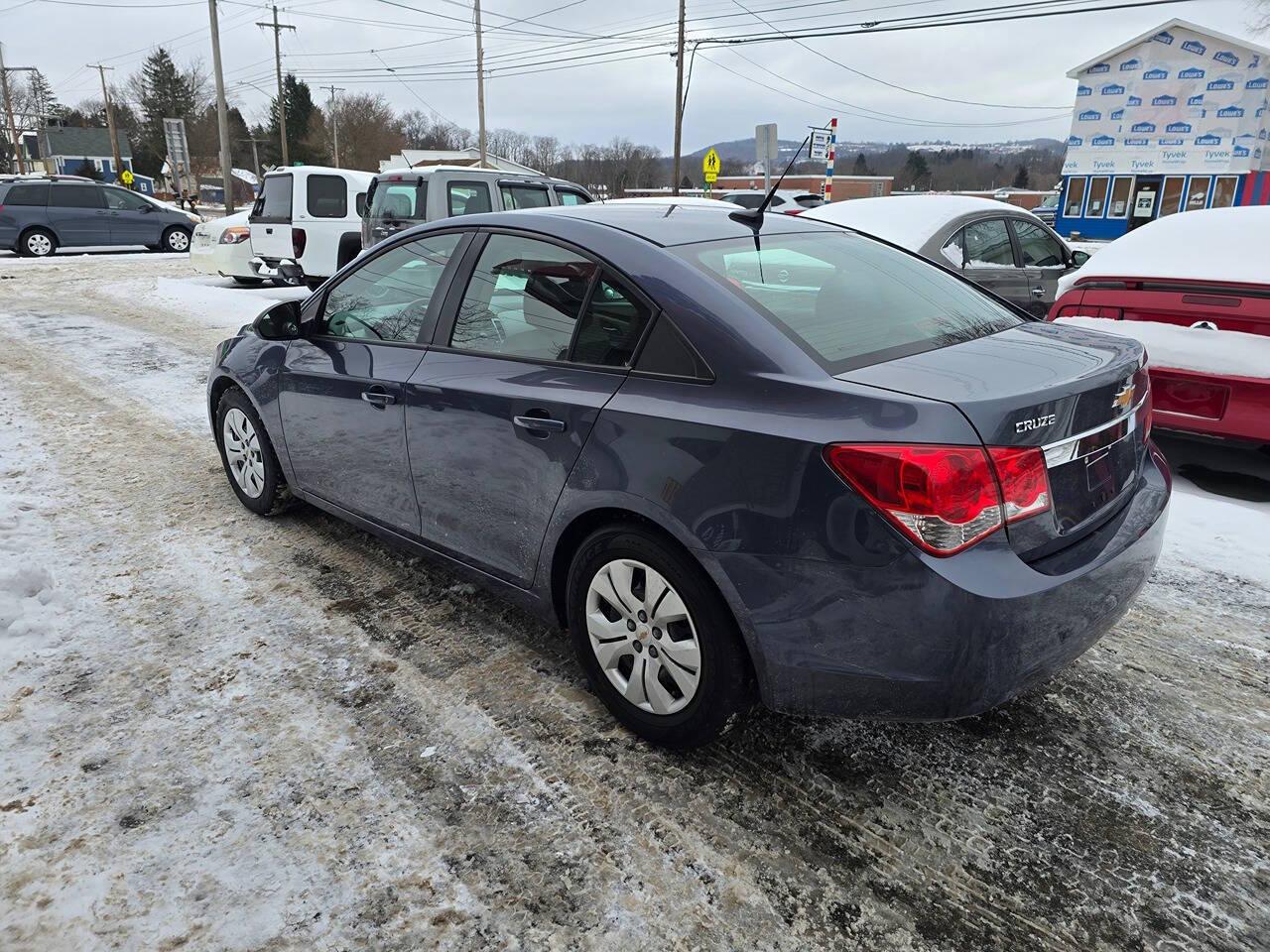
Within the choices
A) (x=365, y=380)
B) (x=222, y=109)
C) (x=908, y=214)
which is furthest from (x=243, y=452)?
(x=222, y=109)

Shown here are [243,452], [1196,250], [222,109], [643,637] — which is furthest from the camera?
[222,109]

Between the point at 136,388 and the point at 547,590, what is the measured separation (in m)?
6.03

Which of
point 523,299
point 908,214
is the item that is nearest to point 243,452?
point 523,299

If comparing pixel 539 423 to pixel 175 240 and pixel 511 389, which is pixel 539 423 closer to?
pixel 511 389

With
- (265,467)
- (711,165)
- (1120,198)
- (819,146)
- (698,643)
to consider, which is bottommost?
(265,467)

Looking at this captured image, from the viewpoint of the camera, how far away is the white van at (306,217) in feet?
45.0

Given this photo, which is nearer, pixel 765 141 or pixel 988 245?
pixel 988 245

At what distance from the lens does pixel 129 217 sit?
2070cm

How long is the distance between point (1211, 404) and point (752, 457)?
3.60 metres

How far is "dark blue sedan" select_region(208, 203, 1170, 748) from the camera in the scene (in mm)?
2049

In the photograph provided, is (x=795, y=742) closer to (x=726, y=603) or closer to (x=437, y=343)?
(x=726, y=603)

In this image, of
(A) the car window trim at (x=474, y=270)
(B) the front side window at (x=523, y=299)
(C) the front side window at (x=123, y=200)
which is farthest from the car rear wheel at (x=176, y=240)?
(B) the front side window at (x=523, y=299)

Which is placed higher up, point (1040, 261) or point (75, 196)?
point (75, 196)

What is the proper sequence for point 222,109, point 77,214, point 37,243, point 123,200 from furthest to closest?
point 222,109, point 123,200, point 77,214, point 37,243
